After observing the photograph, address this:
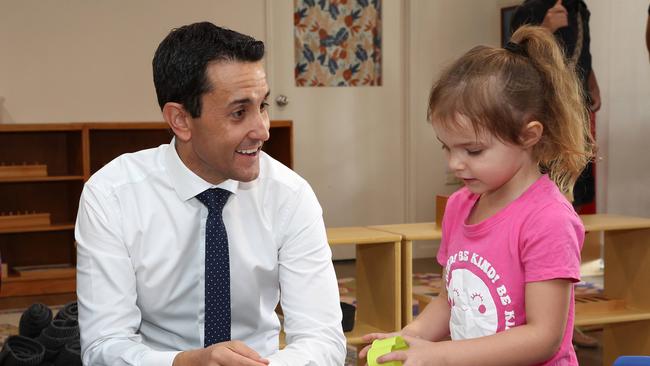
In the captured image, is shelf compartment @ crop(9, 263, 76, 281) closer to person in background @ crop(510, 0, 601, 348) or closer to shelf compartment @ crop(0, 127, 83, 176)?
shelf compartment @ crop(0, 127, 83, 176)

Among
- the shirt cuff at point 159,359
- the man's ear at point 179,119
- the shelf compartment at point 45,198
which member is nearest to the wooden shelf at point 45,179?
the shelf compartment at point 45,198

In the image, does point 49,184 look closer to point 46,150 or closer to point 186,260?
point 46,150

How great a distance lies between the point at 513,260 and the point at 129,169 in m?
0.86

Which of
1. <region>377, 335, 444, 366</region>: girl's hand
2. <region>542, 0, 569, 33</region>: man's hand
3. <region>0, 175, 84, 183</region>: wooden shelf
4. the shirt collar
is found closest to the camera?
<region>377, 335, 444, 366</region>: girl's hand

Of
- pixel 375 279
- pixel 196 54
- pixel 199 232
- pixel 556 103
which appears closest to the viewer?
pixel 556 103

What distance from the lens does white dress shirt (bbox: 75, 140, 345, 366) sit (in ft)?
5.72

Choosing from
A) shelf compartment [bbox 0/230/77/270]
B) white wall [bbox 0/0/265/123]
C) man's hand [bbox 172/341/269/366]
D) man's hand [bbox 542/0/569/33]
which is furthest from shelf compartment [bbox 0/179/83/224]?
man's hand [bbox 172/341/269/366]

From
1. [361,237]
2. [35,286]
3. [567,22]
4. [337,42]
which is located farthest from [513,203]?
[337,42]

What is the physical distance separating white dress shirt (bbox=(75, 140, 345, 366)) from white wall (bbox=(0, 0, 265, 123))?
13.3 ft

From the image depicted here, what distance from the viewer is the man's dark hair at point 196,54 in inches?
Result: 67.8

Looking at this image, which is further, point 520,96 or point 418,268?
point 418,268

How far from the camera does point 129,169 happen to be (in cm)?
185

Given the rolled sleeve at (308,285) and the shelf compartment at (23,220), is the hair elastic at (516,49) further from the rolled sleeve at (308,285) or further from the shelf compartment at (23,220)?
the shelf compartment at (23,220)

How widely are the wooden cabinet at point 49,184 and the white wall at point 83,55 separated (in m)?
0.15
